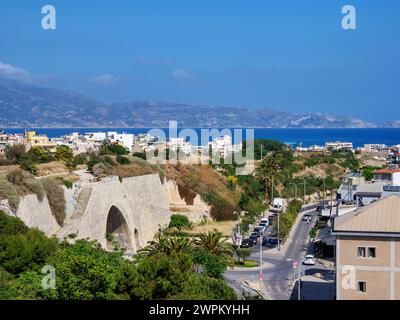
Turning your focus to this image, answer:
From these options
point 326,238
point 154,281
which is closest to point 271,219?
point 326,238

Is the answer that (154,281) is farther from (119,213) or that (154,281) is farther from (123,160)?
(123,160)

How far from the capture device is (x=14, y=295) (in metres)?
16.3

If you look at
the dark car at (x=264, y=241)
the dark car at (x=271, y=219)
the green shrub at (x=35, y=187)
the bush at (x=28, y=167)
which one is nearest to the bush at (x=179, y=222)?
the dark car at (x=264, y=241)

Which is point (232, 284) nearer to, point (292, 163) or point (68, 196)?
point (68, 196)

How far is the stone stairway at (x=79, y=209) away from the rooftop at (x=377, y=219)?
510 inches

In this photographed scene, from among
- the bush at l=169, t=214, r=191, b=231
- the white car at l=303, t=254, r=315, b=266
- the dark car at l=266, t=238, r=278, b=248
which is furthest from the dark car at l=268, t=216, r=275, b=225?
the white car at l=303, t=254, r=315, b=266

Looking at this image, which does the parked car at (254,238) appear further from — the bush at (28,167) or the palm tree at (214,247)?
the bush at (28,167)

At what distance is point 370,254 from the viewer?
19.3m

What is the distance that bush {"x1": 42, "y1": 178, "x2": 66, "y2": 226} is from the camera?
95.3 feet

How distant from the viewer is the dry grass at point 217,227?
43375 mm

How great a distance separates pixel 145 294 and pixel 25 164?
77.5ft
